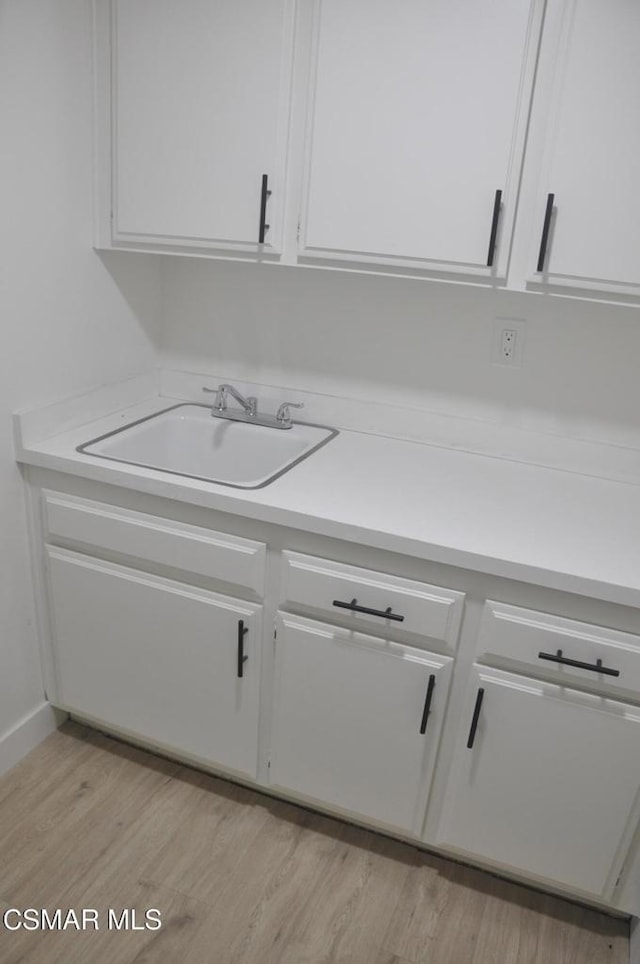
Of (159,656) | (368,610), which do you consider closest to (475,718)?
(368,610)

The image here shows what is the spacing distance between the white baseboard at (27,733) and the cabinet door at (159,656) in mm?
167

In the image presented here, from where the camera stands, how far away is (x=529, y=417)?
6.50ft

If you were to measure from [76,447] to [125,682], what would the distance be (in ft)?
2.07

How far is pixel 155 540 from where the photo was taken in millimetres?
1799

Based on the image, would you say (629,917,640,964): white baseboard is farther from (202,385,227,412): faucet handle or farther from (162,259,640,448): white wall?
(202,385,227,412): faucet handle

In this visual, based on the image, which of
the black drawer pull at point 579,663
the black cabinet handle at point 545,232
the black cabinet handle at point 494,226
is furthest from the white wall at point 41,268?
the black drawer pull at point 579,663

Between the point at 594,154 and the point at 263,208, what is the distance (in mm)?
721

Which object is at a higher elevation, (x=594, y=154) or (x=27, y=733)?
(x=594, y=154)

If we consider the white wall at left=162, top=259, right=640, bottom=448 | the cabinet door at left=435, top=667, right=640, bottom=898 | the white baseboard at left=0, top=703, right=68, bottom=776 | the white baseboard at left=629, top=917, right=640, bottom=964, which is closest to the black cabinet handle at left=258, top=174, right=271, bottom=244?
the white wall at left=162, top=259, right=640, bottom=448

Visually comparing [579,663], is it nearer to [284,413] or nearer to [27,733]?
[284,413]

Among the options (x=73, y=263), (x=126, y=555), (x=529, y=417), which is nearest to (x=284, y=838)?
(x=126, y=555)

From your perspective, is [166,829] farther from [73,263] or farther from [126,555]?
[73,263]

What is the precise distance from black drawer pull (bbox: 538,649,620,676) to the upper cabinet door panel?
1.12m

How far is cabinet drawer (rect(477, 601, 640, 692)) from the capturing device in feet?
4.85
